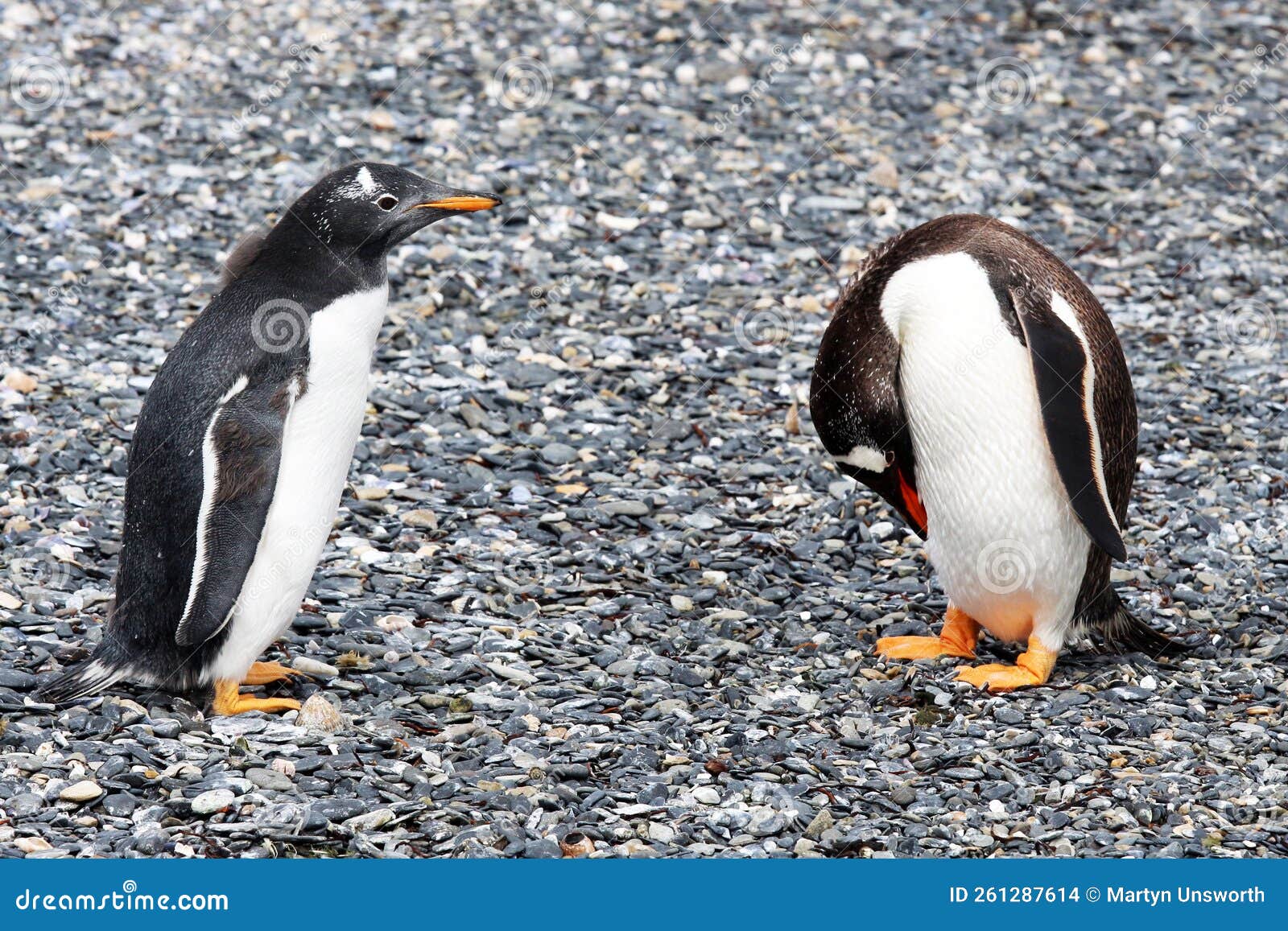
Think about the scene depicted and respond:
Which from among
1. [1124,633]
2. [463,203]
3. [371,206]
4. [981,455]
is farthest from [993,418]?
[371,206]

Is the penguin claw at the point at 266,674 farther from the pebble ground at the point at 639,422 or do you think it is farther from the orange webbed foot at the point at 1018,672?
the orange webbed foot at the point at 1018,672

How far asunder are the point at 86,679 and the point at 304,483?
69 cm

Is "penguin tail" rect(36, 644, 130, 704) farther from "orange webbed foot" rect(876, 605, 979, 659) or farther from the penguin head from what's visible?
"orange webbed foot" rect(876, 605, 979, 659)

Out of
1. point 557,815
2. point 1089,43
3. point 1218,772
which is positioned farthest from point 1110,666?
point 1089,43

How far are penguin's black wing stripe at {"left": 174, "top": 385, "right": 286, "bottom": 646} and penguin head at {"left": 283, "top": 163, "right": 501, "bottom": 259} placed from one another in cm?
42

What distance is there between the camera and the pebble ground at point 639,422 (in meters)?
3.64

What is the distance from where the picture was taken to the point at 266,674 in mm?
4102

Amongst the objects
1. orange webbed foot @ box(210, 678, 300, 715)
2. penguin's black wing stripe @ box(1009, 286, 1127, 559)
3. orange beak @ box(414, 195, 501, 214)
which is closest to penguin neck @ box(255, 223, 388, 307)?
orange beak @ box(414, 195, 501, 214)

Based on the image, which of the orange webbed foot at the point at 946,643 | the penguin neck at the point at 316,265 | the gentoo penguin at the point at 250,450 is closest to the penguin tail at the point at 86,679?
the gentoo penguin at the point at 250,450

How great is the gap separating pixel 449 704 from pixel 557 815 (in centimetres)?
64

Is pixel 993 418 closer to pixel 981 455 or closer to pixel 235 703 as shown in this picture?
pixel 981 455

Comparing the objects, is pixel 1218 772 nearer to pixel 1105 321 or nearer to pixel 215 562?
pixel 1105 321

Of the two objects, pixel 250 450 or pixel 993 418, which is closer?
pixel 250 450

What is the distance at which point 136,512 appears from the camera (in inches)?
152
